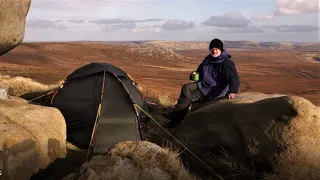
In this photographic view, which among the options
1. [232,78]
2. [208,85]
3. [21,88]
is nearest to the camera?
[232,78]

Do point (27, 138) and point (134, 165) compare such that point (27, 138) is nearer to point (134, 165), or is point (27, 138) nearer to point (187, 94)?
point (134, 165)

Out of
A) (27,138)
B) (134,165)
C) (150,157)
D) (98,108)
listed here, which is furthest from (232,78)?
(27,138)

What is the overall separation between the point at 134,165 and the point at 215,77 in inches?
168

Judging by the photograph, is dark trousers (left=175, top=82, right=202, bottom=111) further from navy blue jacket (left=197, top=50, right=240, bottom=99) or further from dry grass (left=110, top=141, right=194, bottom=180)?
dry grass (left=110, top=141, right=194, bottom=180)

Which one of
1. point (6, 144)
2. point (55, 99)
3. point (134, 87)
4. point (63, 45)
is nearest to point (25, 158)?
point (6, 144)

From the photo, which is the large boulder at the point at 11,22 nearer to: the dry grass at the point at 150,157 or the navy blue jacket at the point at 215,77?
the dry grass at the point at 150,157

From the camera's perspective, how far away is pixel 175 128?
339 inches

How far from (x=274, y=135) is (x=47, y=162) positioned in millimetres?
3855

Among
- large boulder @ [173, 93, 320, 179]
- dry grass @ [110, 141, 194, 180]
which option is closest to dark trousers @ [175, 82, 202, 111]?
large boulder @ [173, 93, 320, 179]

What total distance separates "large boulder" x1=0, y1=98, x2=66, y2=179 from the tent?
57.5 inches

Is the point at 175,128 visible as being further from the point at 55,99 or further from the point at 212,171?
the point at 55,99

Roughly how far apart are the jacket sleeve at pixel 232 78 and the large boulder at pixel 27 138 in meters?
3.97

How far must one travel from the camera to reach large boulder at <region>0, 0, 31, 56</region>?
23.9 feet

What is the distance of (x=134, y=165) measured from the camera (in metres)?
4.96
